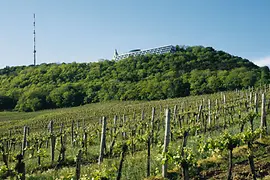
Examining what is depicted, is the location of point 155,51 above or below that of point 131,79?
above

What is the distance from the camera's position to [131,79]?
108m

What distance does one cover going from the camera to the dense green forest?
83.8 metres

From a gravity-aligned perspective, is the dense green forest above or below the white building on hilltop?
below

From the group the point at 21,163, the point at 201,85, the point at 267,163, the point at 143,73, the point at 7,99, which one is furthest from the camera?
the point at 143,73

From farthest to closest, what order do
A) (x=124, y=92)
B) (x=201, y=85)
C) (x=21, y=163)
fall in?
(x=124, y=92) → (x=201, y=85) → (x=21, y=163)

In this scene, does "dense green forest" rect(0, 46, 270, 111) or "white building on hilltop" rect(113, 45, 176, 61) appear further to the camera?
"white building on hilltop" rect(113, 45, 176, 61)

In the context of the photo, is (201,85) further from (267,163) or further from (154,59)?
(267,163)

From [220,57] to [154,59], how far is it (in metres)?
23.5

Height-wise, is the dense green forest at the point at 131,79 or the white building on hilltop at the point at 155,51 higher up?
the white building on hilltop at the point at 155,51

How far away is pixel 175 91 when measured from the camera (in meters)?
83.2

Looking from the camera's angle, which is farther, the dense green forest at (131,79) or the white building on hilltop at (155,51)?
the white building on hilltop at (155,51)

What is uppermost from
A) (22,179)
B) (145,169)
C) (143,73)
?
(143,73)

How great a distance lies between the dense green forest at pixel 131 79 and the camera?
83.8 m

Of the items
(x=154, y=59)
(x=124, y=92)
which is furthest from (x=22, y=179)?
(x=154, y=59)
